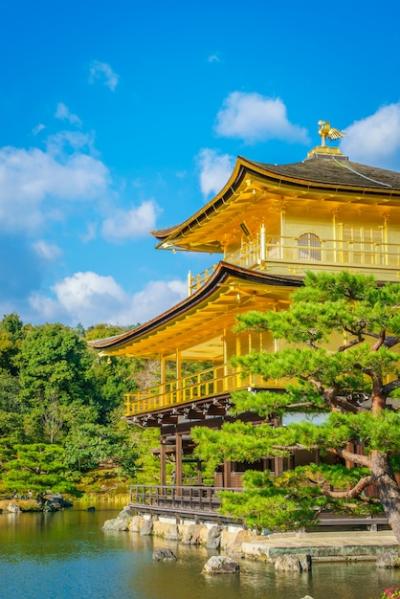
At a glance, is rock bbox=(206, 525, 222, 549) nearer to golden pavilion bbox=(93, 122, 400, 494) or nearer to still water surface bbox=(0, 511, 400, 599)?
still water surface bbox=(0, 511, 400, 599)

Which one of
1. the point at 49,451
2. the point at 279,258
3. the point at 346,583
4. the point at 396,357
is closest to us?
the point at 396,357

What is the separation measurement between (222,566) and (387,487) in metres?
5.65

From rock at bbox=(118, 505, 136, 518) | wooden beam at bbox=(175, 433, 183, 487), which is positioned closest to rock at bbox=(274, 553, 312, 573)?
wooden beam at bbox=(175, 433, 183, 487)

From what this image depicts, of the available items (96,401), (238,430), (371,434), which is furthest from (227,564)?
(96,401)

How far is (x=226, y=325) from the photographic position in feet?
72.1

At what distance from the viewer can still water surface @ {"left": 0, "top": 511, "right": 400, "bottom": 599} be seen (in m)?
13.8

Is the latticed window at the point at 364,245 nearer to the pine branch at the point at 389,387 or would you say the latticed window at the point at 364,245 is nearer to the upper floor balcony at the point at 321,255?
the upper floor balcony at the point at 321,255

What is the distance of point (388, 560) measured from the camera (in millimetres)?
15477

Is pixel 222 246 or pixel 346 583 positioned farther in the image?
pixel 222 246

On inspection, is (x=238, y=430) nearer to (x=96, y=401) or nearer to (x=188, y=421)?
(x=188, y=421)

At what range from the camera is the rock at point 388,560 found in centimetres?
1542

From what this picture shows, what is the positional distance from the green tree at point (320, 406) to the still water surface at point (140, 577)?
2.38 metres

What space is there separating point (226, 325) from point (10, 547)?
7.75 metres

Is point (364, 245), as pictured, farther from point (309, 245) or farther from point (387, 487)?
point (387, 487)
